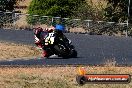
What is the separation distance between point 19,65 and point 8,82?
486 cm

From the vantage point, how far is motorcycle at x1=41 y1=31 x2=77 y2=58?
2480 centimetres

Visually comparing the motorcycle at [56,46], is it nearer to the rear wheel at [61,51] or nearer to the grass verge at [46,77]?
the rear wheel at [61,51]

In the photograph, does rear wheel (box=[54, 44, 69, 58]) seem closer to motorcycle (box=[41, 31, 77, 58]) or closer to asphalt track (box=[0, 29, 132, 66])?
motorcycle (box=[41, 31, 77, 58])

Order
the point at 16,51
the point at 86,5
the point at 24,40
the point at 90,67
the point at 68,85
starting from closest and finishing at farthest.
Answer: the point at 68,85, the point at 90,67, the point at 16,51, the point at 24,40, the point at 86,5

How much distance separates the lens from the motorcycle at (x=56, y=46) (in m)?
24.8

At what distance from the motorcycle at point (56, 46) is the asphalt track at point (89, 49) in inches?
13.5

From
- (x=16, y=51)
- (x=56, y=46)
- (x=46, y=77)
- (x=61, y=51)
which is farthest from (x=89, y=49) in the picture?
(x=46, y=77)

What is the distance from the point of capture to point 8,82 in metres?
16.1

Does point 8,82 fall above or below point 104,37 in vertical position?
above

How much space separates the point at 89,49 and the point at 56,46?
5.00 meters

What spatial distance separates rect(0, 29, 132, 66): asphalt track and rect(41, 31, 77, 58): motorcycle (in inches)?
13.5

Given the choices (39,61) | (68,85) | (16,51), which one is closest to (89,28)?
(16,51)

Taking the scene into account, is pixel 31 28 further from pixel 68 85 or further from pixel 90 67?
pixel 68 85

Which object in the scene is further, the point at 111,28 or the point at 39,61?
the point at 111,28
